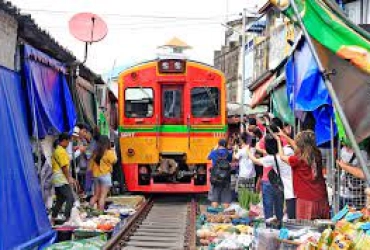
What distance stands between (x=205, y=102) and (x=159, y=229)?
508cm

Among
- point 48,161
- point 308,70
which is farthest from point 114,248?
point 308,70

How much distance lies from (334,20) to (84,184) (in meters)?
10.7

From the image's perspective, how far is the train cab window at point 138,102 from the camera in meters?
15.8

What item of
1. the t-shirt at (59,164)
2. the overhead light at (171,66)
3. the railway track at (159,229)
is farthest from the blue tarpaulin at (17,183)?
the overhead light at (171,66)

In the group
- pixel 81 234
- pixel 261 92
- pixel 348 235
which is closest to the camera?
pixel 348 235

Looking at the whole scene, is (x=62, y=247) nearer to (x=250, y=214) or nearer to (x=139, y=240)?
(x=139, y=240)

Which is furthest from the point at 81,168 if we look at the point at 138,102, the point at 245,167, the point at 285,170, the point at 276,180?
the point at 285,170

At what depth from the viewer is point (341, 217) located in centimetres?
575

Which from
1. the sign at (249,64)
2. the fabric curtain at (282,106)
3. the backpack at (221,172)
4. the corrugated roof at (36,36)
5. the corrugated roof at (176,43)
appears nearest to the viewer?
the corrugated roof at (36,36)

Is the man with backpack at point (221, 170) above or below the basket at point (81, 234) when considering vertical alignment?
above

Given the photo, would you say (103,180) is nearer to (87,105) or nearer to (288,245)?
(87,105)

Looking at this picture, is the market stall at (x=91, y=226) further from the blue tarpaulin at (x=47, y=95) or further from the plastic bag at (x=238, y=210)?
the plastic bag at (x=238, y=210)

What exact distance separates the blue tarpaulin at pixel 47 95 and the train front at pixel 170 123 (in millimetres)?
3968

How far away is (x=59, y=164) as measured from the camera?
10359 mm
